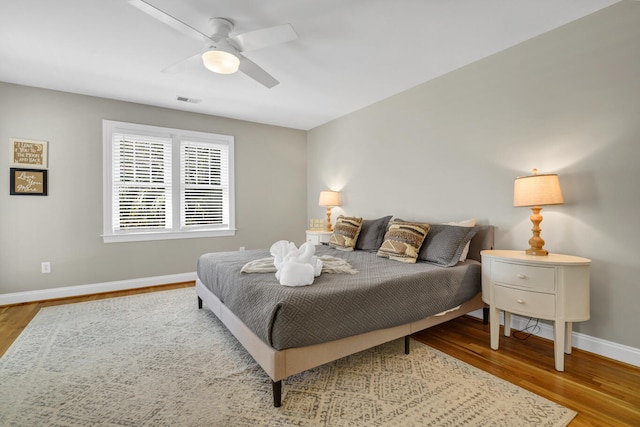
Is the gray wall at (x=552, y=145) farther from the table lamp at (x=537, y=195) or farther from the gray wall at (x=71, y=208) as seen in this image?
the gray wall at (x=71, y=208)

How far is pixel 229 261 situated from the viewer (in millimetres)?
2795

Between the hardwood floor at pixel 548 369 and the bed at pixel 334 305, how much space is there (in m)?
0.24

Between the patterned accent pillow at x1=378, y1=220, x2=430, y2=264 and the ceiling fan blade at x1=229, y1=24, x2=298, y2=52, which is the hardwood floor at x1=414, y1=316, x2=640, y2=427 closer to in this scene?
the patterned accent pillow at x1=378, y1=220, x2=430, y2=264

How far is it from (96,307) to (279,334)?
9.40 ft

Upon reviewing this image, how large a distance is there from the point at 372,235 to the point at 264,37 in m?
2.31

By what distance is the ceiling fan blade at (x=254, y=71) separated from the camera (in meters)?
2.46

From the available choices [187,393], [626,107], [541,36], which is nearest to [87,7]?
[187,393]

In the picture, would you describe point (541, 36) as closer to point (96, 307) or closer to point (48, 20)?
point (48, 20)

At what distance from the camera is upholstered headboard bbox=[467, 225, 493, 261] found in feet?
9.43

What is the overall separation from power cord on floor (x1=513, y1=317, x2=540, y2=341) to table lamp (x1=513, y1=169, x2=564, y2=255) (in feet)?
2.37

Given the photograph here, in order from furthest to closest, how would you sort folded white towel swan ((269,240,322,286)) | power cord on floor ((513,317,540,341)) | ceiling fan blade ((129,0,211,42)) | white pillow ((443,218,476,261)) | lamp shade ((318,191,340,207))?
lamp shade ((318,191,340,207)) → white pillow ((443,218,476,261)) → power cord on floor ((513,317,540,341)) → folded white towel swan ((269,240,322,286)) → ceiling fan blade ((129,0,211,42))

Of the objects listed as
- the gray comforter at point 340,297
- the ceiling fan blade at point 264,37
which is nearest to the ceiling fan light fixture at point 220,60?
the ceiling fan blade at point 264,37

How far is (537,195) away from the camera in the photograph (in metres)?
2.27

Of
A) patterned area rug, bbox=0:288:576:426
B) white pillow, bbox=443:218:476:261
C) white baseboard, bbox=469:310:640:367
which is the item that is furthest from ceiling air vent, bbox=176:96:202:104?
white baseboard, bbox=469:310:640:367
